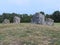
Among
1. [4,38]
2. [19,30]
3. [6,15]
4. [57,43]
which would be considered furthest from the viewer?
[6,15]

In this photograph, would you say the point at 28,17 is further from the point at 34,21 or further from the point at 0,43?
the point at 0,43

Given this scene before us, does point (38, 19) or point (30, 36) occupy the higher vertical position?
point (38, 19)

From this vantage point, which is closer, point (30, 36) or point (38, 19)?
point (30, 36)

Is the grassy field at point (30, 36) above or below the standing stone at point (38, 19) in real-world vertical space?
below

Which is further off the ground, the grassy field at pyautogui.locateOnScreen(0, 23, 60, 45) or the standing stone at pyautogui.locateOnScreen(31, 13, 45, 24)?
the standing stone at pyautogui.locateOnScreen(31, 13, 45, 24)

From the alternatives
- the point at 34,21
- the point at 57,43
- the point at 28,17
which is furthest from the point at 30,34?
the point at 28,17

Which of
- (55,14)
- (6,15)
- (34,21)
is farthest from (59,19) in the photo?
(34,21)

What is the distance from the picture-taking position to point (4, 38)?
10.5m

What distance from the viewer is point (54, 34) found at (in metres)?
11.2

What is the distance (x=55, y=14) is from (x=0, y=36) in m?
27.7

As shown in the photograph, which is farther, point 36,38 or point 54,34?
point 54,34

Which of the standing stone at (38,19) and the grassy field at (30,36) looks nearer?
the grassy field at (30,36)

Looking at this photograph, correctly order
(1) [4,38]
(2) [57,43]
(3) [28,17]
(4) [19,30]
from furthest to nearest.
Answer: (3) [28,17] < (4) [19,30] < (1) [4,38] < (2) [57,43]

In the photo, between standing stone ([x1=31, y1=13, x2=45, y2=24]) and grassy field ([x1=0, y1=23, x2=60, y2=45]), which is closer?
grassy field ([x1=0, y1=23, x2=60, y2=45])
